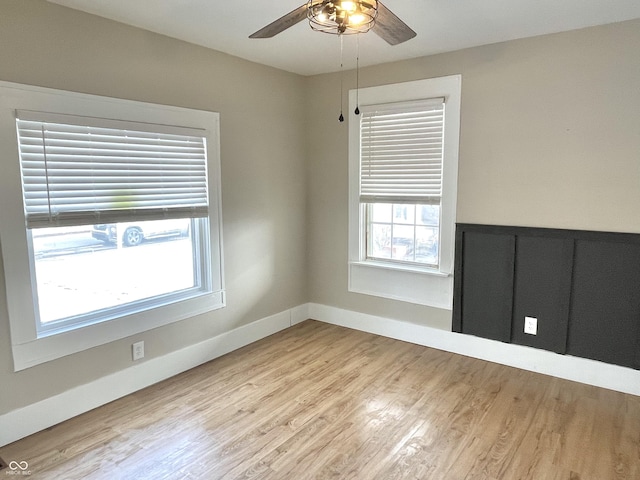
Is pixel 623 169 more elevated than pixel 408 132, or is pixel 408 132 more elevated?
pixel 408 132

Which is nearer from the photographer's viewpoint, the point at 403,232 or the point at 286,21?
the point at 286,21

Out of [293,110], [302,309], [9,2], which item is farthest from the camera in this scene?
[302,309]

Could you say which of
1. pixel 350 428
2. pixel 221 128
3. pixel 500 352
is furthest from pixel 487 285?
pixel 221 128

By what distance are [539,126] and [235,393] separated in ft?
→ 9.31

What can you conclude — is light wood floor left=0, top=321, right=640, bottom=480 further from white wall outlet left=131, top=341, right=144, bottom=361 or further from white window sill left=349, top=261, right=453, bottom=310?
white window sill left=349, top=261, right=453, bottom=310

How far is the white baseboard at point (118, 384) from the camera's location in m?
2.39

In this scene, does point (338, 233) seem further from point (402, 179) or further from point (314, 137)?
point (314, 137)

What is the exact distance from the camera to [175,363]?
10.4 ft

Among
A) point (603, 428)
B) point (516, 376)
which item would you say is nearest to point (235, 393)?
point (516, 376)

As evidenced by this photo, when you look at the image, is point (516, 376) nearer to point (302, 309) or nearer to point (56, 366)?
point (302, 309)

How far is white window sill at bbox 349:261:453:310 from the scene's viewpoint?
354 centimetres

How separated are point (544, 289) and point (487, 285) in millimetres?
400

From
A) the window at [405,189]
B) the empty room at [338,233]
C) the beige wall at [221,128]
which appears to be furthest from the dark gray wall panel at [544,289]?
the beige wall at [221,128]

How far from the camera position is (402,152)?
3613mm
